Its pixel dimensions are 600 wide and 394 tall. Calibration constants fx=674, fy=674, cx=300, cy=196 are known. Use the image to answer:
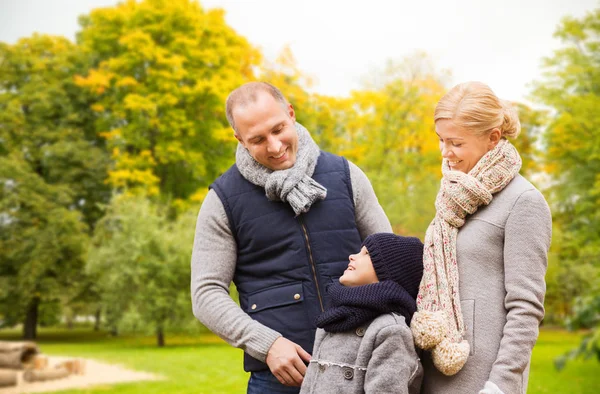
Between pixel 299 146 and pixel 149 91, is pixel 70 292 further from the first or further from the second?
pixel 299 146

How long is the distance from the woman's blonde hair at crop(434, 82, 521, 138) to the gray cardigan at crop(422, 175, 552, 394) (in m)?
0.18

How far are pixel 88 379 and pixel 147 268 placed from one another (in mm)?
5202

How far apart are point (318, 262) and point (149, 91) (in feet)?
59.4

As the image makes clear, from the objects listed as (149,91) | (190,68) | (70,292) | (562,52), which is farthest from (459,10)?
(70,292)

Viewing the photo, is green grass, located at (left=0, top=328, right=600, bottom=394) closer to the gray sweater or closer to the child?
the gray sweater

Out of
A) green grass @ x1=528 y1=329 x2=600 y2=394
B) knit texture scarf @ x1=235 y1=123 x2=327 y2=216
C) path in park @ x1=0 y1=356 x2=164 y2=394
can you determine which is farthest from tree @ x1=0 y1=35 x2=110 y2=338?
knit texture scarf @ x1=235 y1=123 x2=327 y2=216

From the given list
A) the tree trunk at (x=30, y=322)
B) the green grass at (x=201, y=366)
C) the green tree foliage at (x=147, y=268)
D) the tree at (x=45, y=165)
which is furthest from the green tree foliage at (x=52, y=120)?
the green grass at (x=201, y=366)

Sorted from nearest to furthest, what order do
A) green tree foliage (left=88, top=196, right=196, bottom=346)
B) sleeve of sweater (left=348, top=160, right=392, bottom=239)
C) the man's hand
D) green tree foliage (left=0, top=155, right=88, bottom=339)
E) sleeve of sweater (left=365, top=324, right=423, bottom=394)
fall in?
sleeve of sweater (left=365, top=324, right=423, bottom=394) → the man's hand → sleeve of sweater (left=348, top=160, right=392, bottom=239) → green tree foliage (left=88, top=196, right=196, bottom=346) → green tree foliage (left=0, top=155, right=88, bottom=339)

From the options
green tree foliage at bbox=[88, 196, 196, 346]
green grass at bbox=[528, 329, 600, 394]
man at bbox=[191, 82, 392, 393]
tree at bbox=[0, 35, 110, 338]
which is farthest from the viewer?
tree at bbox=[0, 35, 110, 338]

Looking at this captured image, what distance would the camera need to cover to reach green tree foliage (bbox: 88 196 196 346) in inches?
644

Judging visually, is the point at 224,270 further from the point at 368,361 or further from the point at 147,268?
the point at 147,268

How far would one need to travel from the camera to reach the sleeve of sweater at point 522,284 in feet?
6.18

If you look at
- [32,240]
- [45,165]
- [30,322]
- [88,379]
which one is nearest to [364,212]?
[88,379]

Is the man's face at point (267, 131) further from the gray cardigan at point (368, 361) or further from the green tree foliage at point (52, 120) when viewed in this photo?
the green tree foliage at point (52, 120)
